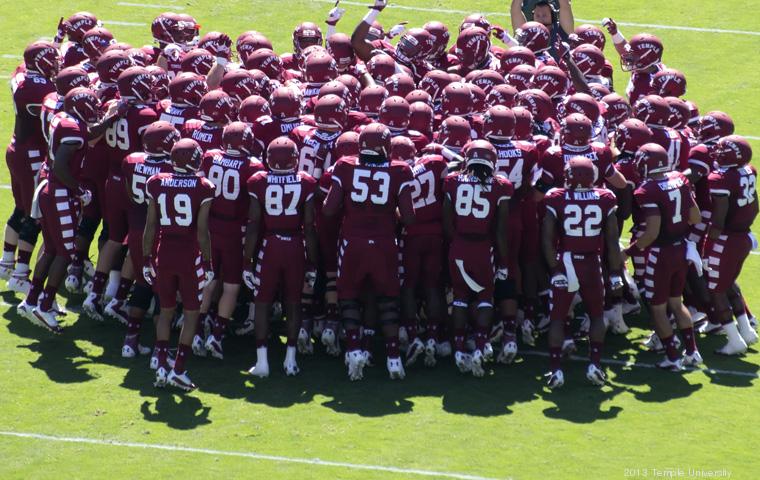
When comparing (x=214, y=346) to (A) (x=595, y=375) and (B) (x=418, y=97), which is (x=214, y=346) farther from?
(A) (x=595, y=375)

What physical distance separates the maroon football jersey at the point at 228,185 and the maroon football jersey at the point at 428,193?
4.75ft

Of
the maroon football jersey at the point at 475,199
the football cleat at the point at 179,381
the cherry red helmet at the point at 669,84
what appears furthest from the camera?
the cherry red helmet at the point at 669,84

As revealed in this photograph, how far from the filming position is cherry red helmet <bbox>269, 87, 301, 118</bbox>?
13523mm

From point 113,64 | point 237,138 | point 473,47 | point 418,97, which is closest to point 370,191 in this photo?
point 237,138

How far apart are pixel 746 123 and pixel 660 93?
4.93 metres

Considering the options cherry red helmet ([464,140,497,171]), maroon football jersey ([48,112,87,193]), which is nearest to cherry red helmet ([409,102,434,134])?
cherry red helmet ([464,140,497,171])

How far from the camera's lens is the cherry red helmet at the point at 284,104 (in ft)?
44.4

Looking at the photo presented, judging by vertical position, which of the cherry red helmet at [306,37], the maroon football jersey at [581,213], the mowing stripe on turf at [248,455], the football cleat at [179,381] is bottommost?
the mowing stripe on turf at [248,455]

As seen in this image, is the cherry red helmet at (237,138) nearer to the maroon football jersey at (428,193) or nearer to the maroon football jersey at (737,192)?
the maroon football jersey at (428,193)

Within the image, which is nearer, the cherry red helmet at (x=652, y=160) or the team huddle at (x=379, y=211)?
the team huddle at (x=379, y=211)

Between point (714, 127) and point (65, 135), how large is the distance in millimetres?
6247

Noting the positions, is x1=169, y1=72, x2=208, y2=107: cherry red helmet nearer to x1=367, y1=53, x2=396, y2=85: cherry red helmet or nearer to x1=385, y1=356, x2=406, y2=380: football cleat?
x1=367, y1=53, x2=396, y2=85: cherry red helmet

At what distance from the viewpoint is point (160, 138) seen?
12.6 m

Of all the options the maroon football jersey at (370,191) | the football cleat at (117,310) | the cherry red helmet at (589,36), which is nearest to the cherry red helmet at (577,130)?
the maroon football jersey at (370,191)
